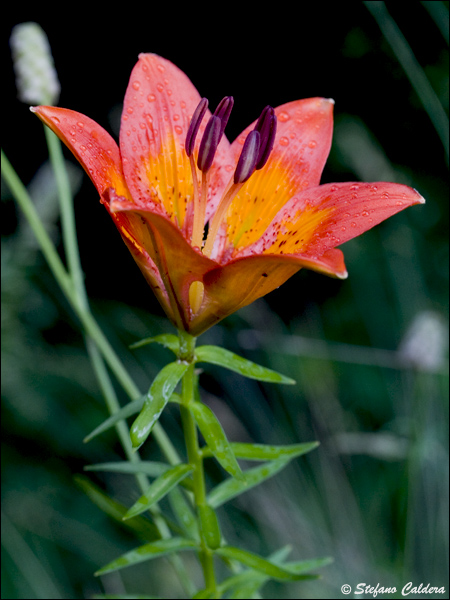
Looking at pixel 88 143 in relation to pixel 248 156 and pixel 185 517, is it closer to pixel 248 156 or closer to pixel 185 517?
pixel 248 156

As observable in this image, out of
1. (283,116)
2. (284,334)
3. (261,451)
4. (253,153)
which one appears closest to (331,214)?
(253,153)

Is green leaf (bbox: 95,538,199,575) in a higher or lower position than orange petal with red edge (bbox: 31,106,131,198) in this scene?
lower

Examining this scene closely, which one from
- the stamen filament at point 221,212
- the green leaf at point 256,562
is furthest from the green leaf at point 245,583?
the stamen filament at point 221,212

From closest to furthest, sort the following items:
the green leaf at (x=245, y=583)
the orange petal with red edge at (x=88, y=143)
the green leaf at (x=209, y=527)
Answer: the orange petal with red edge at (x=88, y=143) → the green leaf at (x=209, y=527) → the green leaf at (x=245, y=583)

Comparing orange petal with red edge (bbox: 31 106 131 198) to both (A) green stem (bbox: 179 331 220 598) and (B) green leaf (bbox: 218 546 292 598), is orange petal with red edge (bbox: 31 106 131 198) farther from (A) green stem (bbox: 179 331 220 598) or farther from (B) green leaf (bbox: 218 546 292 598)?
(B) green leaf (bbox: 218 546 292 598)

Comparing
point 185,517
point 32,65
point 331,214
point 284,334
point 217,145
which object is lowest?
point 284,334

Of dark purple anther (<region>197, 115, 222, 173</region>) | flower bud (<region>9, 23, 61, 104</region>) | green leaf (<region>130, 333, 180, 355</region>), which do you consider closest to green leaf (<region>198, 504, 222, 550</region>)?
green leaf (<region>130, 333, 180, 355</region>)

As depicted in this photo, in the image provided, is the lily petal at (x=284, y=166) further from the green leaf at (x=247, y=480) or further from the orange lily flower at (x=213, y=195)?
the green leaf at (x=247, y=480)
